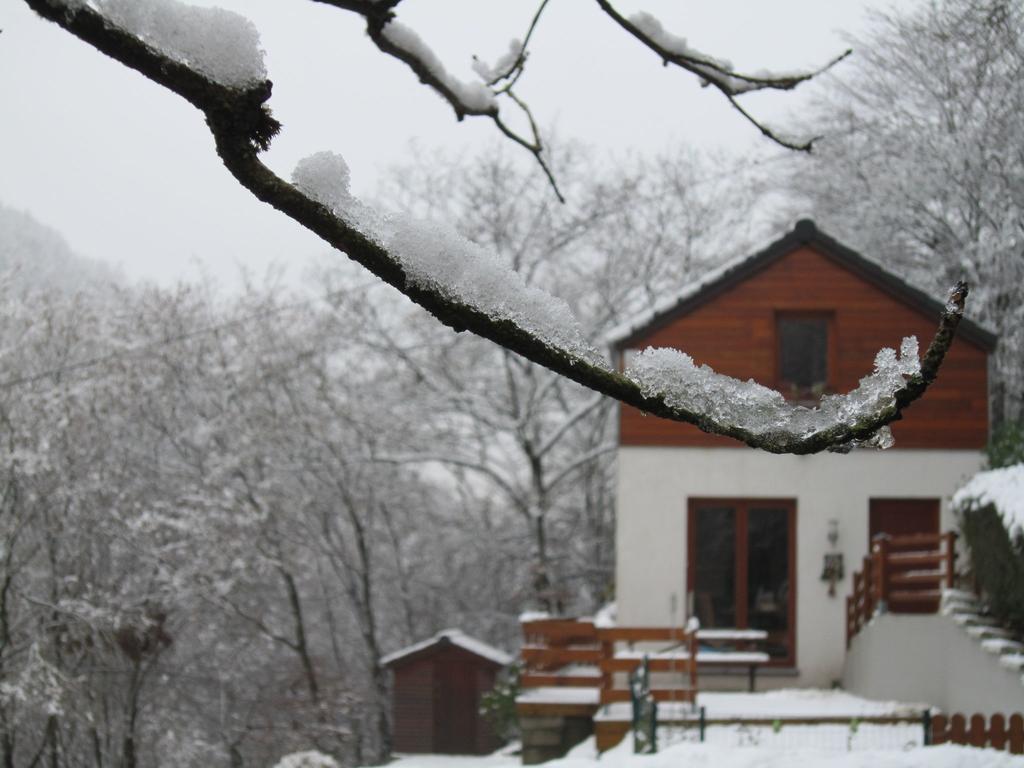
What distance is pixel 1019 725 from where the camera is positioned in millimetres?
8508

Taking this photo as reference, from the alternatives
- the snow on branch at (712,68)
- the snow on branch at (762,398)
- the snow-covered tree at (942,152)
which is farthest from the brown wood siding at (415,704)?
the snow on branch at (762,398)

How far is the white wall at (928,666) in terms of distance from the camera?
35.5 ft

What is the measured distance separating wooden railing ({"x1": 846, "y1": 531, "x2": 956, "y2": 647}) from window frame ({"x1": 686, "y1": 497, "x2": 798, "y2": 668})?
665mm

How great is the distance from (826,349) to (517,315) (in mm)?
13800

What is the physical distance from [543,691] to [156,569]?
31.9 ft

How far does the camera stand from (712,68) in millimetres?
4535

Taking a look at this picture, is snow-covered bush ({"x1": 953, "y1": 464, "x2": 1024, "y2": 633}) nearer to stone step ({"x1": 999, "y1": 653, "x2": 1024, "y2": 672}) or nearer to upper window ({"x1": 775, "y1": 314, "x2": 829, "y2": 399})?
stone step ({"x1": 999, "y1": 653, "x2": 1024, "y2": 672})

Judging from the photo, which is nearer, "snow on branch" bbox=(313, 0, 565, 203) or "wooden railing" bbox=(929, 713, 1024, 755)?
"snow on branch" bbox=(313, 0, 565, 203)

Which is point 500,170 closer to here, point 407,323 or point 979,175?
point 407,323

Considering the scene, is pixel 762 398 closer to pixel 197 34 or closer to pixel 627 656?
pixel 197 34

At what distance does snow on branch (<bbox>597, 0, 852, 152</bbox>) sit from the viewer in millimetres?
4324

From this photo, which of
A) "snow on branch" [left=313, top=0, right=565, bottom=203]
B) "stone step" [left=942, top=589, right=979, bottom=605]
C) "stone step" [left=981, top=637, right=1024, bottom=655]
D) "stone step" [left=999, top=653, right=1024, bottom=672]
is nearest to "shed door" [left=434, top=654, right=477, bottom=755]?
"stone step" [left=942, top=589, right=979, bottom=605]

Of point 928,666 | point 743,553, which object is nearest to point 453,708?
point 743,553

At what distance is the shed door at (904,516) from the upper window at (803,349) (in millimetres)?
1590
